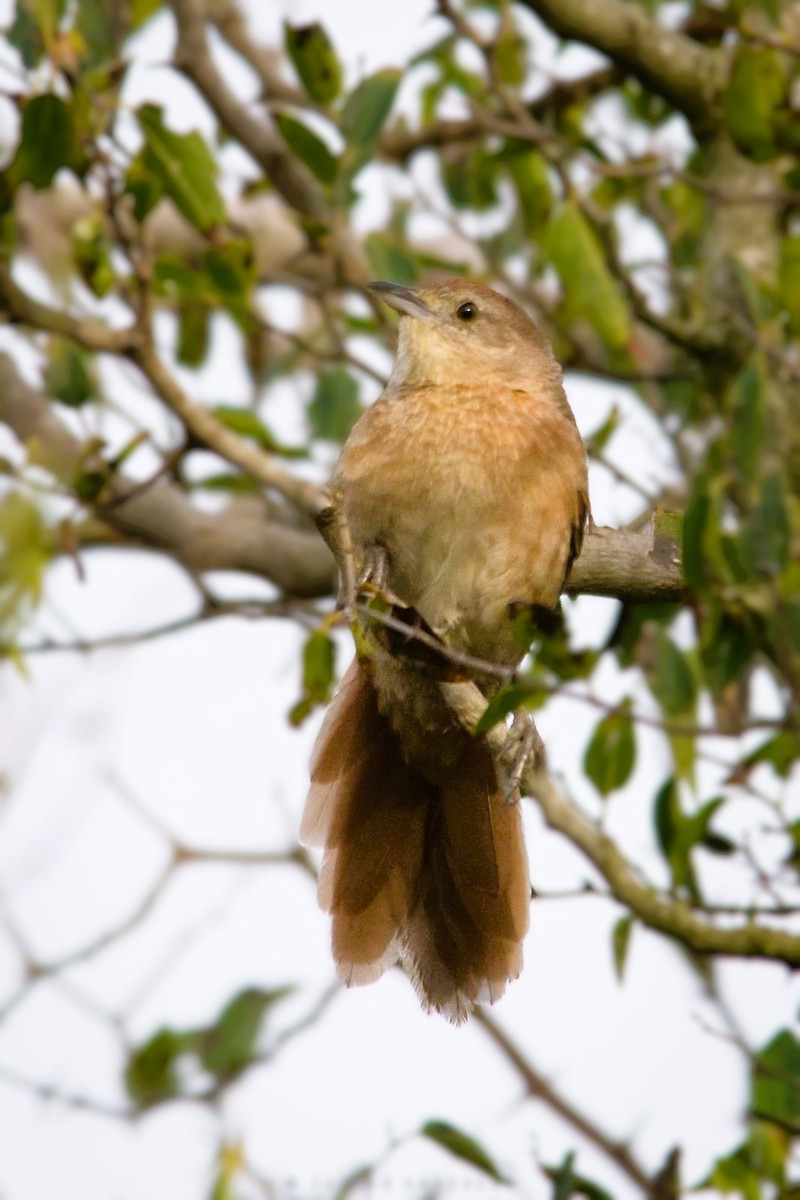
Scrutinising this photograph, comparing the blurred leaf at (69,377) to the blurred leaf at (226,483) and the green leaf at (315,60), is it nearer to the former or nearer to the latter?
the blurred leaf at (226,483)

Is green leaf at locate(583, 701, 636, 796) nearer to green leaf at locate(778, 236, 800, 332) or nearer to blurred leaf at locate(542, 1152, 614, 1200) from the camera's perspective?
blurred leaf at locate(542, 1152, 614, 1200)

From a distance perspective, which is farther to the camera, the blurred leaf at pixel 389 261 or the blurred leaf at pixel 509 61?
the blurred leaf at pixel 509 61

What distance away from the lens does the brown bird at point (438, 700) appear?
13.2 ft

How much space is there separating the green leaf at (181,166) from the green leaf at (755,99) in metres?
1.43

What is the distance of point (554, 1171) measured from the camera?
419 cm

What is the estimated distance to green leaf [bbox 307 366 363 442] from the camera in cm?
550

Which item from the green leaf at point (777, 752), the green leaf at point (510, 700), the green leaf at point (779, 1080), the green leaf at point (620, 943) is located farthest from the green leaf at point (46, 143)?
the green leaf at point (779, 1080)

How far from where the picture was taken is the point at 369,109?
16.4ft

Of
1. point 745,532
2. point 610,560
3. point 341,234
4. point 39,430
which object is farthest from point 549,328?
point 610,560

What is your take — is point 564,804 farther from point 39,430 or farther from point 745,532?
point 39,430

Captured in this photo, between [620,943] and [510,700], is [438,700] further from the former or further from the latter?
[510,700]

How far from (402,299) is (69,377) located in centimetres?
89

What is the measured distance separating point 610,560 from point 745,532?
54 centimetres

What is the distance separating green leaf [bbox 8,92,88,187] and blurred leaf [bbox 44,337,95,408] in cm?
52
